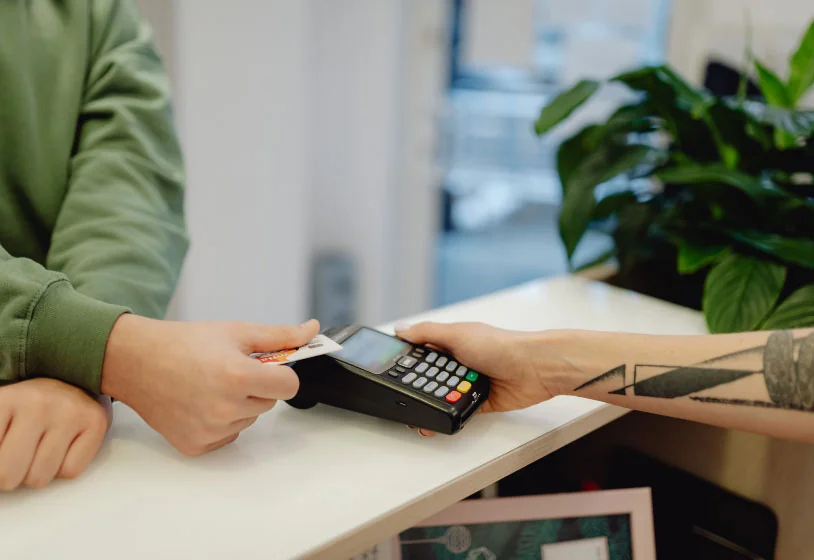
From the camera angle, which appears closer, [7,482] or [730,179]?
[7,482]

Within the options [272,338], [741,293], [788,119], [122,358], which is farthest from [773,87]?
[122,358]

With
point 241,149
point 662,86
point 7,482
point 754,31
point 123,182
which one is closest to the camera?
point 7,482

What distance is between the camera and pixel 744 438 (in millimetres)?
877

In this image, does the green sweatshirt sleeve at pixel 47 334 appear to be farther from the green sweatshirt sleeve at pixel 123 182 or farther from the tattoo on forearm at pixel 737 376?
the tattoo on forearm at pixel 737 376

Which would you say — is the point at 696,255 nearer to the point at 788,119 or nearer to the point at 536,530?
the point at 788,119

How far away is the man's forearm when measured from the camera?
661mm

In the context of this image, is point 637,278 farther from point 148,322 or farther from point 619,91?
point 619,91

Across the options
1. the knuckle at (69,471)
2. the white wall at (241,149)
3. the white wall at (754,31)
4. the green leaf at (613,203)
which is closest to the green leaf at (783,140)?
the green leaf at (613,203)

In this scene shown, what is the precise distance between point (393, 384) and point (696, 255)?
53 cm

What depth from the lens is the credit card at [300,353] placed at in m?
0.63

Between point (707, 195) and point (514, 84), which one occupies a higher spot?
point (514, 84)

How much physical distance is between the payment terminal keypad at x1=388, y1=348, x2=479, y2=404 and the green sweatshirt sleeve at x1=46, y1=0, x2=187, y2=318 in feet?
0.95

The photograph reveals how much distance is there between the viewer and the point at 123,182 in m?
0.85

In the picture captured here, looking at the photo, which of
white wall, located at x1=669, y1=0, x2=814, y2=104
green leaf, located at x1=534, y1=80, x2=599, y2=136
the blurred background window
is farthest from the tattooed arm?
the blurred background window
